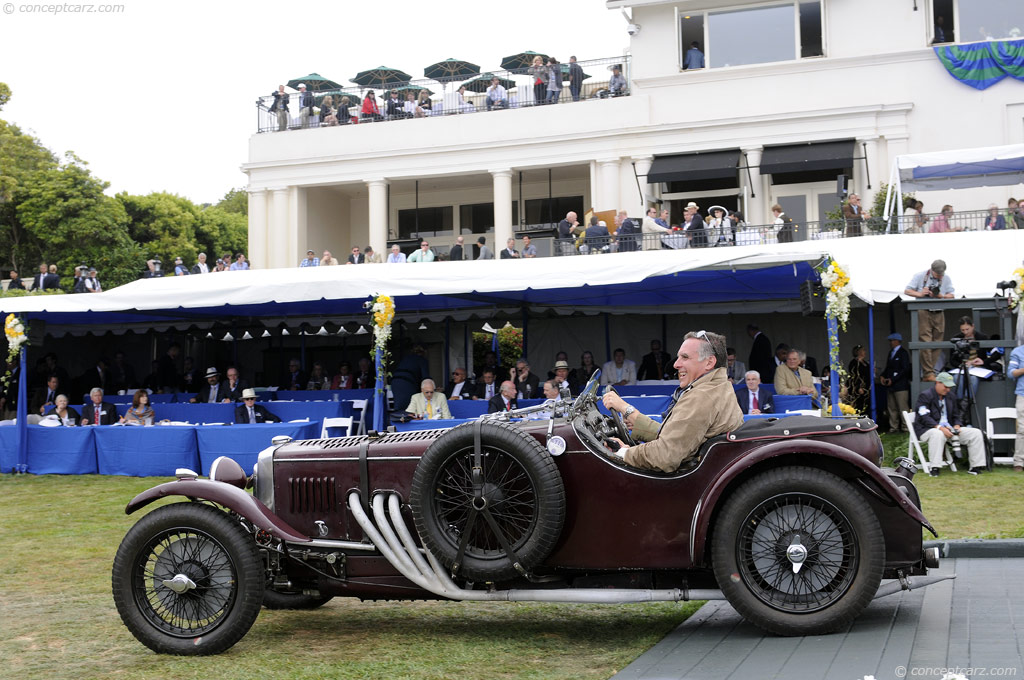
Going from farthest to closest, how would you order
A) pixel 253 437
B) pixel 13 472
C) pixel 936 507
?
pixel 13 472, pixel 253 437, pixel 936 507

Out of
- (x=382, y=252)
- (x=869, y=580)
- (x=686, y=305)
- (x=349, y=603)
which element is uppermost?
(x=382, y=252)

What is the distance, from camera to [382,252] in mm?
31469

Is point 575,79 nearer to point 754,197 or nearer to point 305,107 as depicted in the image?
point 754,197

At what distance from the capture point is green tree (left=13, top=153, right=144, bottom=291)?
48875mm

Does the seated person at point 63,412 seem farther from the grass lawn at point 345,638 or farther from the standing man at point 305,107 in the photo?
the standing man at point 305,107

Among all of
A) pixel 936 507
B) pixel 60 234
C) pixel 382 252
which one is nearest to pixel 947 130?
pixel 382 252

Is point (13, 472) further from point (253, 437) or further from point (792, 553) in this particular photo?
point (792, 553)

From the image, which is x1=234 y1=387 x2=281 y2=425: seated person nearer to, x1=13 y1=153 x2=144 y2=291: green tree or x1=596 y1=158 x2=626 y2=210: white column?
x1=596 y1=158 x2=626 y2=210: white column

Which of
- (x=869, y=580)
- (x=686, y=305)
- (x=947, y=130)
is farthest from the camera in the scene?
(x=947, y=130)

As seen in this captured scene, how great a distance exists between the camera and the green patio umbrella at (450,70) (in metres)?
31.1

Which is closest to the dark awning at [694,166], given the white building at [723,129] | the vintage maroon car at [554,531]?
the white building at [723,129]

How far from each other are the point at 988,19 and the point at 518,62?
13435 millimetres

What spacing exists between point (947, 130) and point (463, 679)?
2513 centimetres

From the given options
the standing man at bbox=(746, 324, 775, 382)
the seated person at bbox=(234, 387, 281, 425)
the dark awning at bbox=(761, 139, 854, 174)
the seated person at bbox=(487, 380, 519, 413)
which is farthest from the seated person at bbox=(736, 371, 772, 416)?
the dark awning at bbox=(761, 139, 854, 174)
